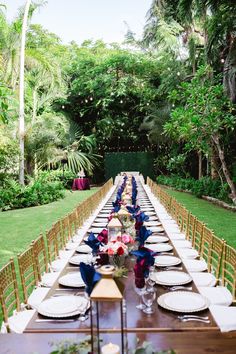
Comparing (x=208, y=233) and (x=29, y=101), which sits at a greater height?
(x=29, y=101)

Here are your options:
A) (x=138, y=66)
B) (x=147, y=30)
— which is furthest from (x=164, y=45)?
(x=138, y=66)

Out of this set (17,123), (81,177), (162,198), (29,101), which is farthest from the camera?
(81,177)

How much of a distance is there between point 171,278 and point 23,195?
1053 centimetres

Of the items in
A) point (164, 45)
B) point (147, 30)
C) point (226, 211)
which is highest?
point (147, 30)

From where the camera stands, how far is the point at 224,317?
2.40m

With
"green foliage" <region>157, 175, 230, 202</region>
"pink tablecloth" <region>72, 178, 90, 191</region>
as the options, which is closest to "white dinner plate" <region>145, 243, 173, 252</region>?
"green foliage" <region>157, 175, 230, 202</region>

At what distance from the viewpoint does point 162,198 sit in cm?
826

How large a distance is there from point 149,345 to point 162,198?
6859 millimetres

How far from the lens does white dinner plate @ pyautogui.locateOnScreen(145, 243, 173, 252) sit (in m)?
3.77

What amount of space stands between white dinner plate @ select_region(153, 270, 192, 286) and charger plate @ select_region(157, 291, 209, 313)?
0.73 feet

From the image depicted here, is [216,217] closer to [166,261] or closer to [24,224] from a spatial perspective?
[24,224]

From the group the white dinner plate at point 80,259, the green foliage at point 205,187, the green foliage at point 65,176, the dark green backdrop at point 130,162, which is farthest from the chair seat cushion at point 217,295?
the dark green backdrop at point 130,162

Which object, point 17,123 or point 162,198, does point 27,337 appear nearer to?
point 162,198

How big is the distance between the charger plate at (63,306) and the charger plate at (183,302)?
50cm
